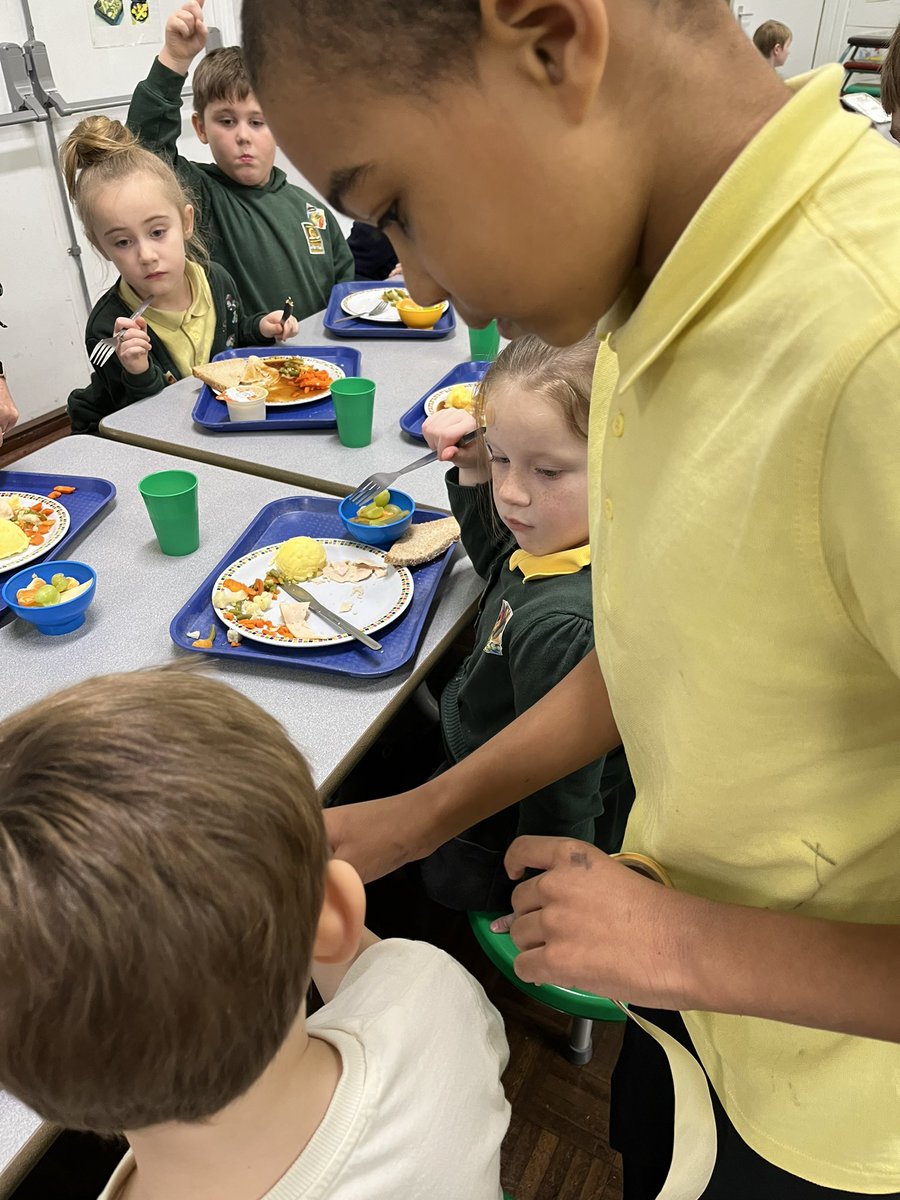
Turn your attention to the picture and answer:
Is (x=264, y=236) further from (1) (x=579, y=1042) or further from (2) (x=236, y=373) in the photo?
(1) (x=579, y=1042)

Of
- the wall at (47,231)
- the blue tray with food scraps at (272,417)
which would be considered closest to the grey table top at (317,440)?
the blue tray with food scraps at (272,417)

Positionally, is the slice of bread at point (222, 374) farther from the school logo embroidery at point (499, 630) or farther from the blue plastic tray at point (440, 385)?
the school logo embroidery at point (499, 630)

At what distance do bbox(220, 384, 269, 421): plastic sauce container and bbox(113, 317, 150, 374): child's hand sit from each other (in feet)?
0.90

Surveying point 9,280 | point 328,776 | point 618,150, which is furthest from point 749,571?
point 9,280

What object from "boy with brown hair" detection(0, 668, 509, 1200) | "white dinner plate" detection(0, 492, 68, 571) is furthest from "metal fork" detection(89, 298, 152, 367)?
"boy with brown hair" detection(0, 668, 509, 1200)

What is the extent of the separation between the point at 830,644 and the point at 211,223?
2.82 meters

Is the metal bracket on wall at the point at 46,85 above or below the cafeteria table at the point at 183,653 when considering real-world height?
above

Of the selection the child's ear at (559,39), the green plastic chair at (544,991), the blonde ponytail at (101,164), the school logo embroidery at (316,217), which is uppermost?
the child's ear at (559,39)

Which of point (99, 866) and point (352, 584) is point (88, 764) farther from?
point (352, 584)

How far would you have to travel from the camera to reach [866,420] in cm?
38

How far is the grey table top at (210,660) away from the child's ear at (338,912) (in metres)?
0.36

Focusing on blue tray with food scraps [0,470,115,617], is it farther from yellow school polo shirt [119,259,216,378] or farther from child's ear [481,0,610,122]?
child's ear [481,0,610,122]

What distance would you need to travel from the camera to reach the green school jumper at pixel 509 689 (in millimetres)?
1160

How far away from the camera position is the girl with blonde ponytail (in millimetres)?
2117
